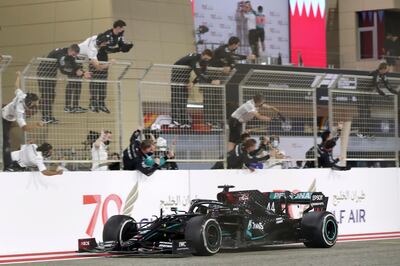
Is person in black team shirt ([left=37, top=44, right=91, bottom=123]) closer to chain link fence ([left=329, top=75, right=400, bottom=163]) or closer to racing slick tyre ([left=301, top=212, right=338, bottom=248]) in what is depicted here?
racing slick tyre ([left=301, top=212, right=338, bottom=248])

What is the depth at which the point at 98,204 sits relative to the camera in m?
16.0

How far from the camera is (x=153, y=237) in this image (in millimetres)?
14156

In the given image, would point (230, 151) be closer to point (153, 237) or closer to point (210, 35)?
point (153, 237)

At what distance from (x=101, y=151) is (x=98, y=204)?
968 millimetres

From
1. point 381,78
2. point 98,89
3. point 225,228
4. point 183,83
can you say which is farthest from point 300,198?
point 381,78

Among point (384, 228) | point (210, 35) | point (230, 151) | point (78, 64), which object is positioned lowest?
point (384, 228)

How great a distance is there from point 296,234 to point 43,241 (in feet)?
12.9

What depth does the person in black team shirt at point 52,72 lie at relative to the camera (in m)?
15.8

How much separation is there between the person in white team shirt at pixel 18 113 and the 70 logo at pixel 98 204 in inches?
56.1

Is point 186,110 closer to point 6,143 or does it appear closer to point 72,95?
point 72,95

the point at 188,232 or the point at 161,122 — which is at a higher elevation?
the point at 161,122

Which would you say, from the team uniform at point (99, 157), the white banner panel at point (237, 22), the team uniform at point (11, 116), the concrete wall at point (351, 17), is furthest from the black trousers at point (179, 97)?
the concrete wall at point (351, 17)

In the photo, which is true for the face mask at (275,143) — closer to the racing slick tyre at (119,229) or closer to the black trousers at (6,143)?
the racing slick tyre at (119,229)

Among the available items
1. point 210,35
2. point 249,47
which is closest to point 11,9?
point 210,35
